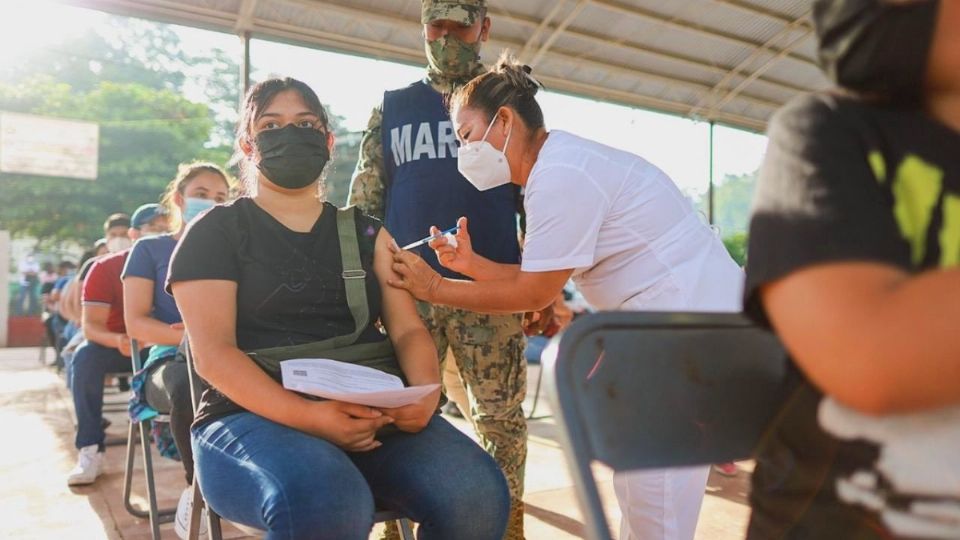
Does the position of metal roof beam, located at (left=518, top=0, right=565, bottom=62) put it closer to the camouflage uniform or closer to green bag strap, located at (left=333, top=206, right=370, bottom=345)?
the camouflage uniform

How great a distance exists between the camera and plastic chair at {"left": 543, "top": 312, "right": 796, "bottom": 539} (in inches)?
31.3

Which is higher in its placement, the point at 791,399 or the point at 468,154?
the point at 468,154

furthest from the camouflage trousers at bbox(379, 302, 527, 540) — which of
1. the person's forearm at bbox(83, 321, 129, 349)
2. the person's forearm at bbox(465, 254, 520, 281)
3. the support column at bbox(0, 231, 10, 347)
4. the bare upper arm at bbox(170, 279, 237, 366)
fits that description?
the support column at bbox(0, 231, 10, 347)

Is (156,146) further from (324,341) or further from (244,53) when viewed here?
(324,341)

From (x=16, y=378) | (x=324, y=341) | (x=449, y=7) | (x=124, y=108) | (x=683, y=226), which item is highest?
(x=124, y=108)

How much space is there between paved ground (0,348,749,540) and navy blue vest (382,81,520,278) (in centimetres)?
91

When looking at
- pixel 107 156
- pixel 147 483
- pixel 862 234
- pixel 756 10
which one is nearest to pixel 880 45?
pixel 862 234

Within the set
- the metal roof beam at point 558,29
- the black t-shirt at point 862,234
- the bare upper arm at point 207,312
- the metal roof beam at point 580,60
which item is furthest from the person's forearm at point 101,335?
the metal roof beam at point 558,29

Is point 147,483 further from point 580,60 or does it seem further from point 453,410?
point 580,60

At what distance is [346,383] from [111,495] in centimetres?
248

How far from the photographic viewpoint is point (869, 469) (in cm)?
68

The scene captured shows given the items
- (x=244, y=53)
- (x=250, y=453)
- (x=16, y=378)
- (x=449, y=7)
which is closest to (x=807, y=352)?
(x=250, y=453)

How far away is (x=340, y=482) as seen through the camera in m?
1.33

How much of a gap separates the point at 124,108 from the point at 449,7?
27.8m
